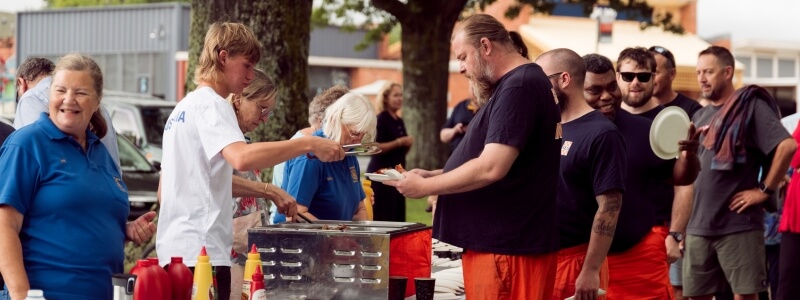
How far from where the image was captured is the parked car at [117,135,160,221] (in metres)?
11.4

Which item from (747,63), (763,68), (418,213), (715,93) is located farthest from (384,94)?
(763,68)

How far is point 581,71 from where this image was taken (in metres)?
5.27

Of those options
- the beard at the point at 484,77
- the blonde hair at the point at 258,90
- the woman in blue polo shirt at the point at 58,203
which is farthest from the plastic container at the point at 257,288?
the blonde hair at the point at 258,90

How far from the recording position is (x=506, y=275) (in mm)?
4414

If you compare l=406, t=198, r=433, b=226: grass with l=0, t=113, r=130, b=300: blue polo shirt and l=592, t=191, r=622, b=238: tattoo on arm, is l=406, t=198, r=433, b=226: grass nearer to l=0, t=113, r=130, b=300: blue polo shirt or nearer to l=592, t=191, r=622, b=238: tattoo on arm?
l=592, t=191, r=622, b=238: tattoo on arm

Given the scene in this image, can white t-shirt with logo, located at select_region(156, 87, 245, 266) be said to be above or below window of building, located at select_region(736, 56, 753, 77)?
below

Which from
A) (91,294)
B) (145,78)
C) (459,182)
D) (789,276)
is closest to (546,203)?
(459,182)

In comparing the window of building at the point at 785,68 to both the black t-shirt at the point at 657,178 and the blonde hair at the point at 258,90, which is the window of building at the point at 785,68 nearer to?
the black t-shirt at the point at 657,178

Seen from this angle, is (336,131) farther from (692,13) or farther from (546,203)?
(692,13)

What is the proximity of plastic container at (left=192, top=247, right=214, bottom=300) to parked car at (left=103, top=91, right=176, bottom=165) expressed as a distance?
10.2 meters

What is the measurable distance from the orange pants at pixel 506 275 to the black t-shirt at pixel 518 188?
0.05 meters

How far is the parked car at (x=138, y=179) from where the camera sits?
11.4 m

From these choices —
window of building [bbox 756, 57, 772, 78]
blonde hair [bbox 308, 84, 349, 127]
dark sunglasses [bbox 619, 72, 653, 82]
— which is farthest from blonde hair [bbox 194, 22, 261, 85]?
window of building [bbox 756, 57, 772, 78]

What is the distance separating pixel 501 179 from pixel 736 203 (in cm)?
361
